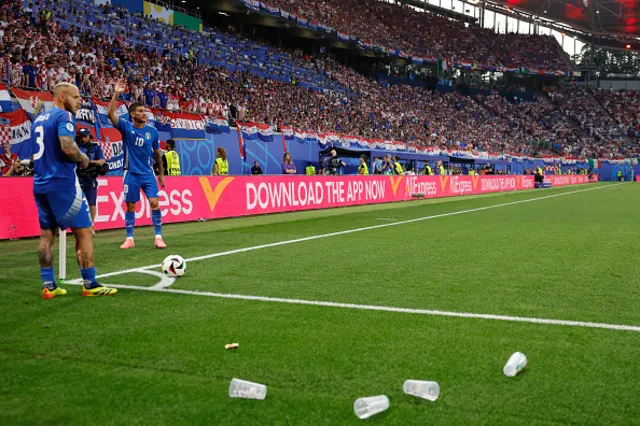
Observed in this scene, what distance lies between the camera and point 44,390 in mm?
3225

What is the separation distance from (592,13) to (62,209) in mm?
84400

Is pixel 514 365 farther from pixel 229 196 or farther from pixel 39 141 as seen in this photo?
pixel 229 196

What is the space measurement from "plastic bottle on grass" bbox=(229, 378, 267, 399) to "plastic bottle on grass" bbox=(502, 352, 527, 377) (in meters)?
1.43

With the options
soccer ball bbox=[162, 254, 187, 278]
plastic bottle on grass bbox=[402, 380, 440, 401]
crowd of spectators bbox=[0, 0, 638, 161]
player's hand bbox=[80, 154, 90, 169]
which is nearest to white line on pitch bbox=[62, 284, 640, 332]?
soccer ball bbox=[162, 254, 187, 278]

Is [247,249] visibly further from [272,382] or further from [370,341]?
[272,382]

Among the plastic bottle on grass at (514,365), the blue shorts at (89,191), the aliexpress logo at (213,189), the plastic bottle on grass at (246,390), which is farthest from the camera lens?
the aliexpress logo at (213,189)

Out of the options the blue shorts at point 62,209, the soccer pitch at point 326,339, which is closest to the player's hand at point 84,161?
the blue shorts at point 62,209

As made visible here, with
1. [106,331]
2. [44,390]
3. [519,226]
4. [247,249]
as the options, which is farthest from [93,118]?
[44,390]

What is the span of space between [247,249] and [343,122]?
109 ft

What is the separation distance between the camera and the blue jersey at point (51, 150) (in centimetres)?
550

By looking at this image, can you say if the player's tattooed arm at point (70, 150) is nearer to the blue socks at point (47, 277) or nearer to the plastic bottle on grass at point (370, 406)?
the blue socks at point (47, 277)

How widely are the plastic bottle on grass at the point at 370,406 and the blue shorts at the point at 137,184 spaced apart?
7.49 metres

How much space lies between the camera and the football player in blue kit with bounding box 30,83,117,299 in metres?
5.52

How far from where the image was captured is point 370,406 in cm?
288
